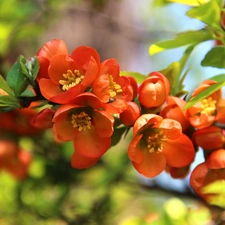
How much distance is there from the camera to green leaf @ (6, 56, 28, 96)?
680 millimetres

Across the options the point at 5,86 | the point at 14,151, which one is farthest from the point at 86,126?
the point at 14,151

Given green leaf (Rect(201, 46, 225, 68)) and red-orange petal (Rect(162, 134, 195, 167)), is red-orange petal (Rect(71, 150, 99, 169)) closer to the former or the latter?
red-orange petal (Rect(162, 134, 195, 167))

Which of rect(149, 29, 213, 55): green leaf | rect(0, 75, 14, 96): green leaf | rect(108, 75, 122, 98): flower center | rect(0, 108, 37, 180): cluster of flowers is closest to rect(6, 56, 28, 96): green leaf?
rect(0, 75, 14, 96): green leaf

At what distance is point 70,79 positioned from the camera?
0.69 metres

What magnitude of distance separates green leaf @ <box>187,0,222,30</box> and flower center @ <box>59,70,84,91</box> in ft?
0.59

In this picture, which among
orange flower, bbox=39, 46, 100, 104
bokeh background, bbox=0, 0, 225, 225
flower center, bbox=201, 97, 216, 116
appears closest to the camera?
orange flower, bbox=39, 46, 100, 104

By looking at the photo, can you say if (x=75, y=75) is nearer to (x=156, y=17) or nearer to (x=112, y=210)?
(x=112, y=210)

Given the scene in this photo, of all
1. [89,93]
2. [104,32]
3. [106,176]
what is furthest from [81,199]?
[104,32]

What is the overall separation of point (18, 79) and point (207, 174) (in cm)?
30

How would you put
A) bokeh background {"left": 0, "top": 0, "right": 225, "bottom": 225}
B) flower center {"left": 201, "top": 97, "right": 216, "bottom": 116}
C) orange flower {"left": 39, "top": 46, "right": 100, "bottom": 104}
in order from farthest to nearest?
bokeh background {"left": 0, "top": 0, "right": 225, "bottom": 225}, flower center {"left": 201, "top": 97, "right": 216, "bottom": 116}, orange flower {"left": 39, "top": 46, "right": 100, "bottom": 104}

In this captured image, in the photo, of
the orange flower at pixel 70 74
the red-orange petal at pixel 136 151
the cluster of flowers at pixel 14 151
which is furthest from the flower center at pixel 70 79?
the cluster of flowers at pixel 14 151

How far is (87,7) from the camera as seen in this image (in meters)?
2.21

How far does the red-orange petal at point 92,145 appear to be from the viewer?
684 mm

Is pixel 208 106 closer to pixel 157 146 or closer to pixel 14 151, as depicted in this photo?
pixel 157 146
